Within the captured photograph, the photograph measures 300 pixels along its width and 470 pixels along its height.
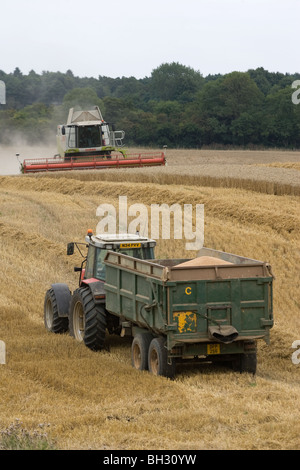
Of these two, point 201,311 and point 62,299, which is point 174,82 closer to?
point 62,299

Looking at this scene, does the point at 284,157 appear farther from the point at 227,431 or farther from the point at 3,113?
the point at 227,431

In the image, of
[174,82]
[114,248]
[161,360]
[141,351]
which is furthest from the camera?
[174,82]

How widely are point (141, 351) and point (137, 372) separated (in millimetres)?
371

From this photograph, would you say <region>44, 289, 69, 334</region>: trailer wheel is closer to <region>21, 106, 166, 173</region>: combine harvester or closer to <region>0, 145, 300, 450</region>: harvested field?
<region>0, 145, 300, 450</region>: harvested field

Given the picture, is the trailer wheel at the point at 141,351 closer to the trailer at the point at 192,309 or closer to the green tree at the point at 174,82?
the trailer at the point at 192,309

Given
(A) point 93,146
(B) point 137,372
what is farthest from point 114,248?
(A) point 93,146

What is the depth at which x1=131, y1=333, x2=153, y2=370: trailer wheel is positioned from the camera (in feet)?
36.0

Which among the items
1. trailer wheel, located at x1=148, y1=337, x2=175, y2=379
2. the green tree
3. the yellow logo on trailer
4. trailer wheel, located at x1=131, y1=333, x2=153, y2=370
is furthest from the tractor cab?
the green tree

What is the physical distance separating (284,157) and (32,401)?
134 feet

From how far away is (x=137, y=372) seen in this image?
35.2 ft

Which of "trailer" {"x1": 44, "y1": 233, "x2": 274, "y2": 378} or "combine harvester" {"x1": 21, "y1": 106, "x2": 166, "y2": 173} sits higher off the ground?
"combine harvester" {"x1": 21, "y1": 106, "x2": 166, "y2": 173}

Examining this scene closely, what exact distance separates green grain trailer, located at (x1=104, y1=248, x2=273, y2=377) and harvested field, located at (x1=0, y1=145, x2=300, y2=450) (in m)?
0.35

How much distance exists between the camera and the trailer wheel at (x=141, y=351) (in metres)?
11.0

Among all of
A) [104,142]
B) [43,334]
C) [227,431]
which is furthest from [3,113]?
[227,431]
